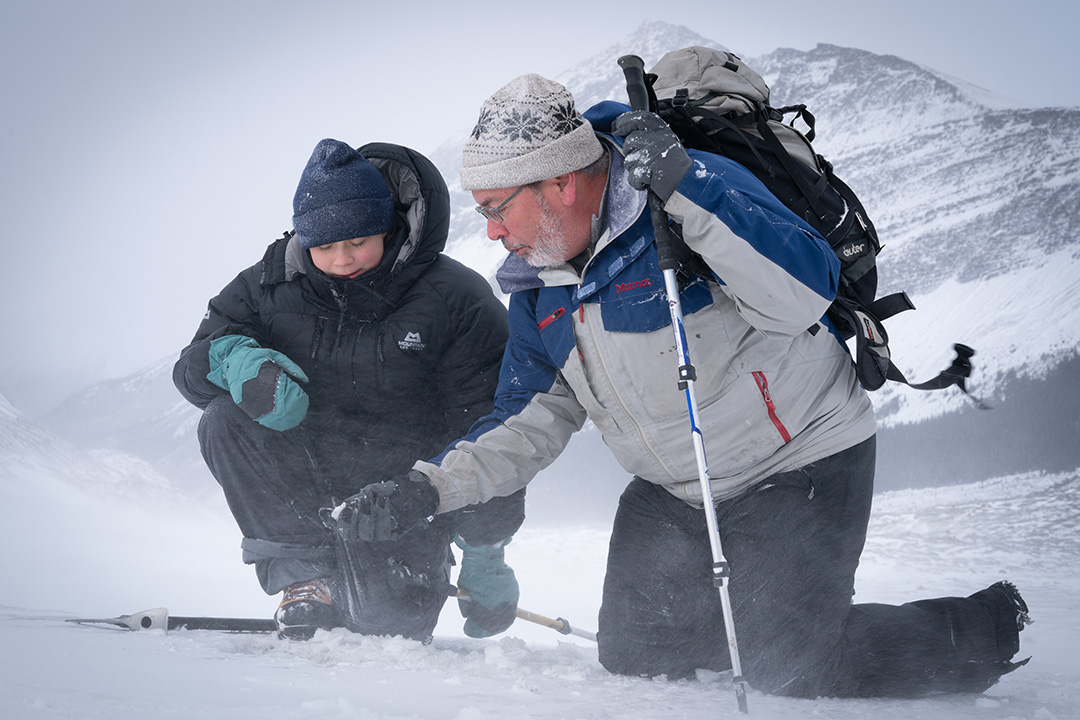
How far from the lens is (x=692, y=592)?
6.40ft

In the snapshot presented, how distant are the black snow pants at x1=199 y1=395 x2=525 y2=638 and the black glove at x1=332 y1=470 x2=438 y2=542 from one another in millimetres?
526

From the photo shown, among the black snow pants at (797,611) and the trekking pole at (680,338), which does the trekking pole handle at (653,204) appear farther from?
the black snow pants at (797,611)

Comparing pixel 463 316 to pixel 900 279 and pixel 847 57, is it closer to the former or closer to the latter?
pixel 900 279

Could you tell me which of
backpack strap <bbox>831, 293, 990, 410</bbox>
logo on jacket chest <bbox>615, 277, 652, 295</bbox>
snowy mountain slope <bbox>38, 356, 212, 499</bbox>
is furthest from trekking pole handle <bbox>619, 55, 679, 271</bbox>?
snowy mountain slope <bbox>38, 356, 212, 499</bbox>

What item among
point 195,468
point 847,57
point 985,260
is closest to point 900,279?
point 985,260

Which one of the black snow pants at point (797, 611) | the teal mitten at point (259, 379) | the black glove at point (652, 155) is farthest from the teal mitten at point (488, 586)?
the black glove at point (652, 155)

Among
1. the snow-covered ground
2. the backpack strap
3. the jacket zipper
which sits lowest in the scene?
the snow-covered ground

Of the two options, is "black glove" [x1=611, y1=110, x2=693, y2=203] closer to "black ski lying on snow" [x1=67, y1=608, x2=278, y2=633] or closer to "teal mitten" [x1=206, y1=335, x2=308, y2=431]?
"teal mitten" [x1=206, y1=335, x2=308, y2=431]

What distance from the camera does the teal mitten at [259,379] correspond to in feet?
7.09

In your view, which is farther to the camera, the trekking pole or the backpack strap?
the backpack strap

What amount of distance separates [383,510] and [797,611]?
91 centimetres

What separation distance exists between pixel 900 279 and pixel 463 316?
6568mm

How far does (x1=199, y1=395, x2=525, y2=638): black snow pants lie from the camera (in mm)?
2256

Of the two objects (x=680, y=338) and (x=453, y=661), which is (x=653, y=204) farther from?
Answer: (x=453, y=661)
